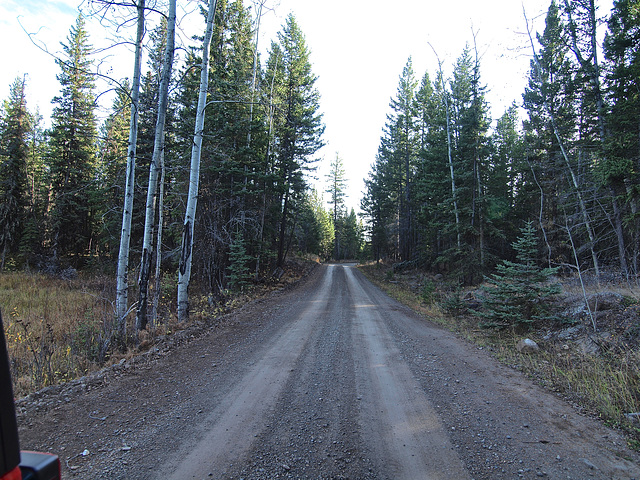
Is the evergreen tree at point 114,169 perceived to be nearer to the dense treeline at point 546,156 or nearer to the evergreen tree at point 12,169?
the evergreen tree at point 12,169

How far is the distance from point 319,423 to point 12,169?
29788 millimetres

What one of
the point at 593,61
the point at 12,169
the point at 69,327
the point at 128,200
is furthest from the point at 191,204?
the point at 12,169

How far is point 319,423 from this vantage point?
358 centimetres

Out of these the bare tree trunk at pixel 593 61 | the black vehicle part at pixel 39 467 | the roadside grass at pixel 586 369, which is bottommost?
the roadside grass at pixel 586 369

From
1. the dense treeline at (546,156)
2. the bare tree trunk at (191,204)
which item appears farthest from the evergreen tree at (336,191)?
the bare tree trunk at (191,204)

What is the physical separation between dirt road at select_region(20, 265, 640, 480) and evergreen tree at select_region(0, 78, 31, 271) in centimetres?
2591

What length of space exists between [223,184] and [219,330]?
9.23 meters

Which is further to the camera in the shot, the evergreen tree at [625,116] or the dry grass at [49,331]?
the evergreen tree at [625,116]

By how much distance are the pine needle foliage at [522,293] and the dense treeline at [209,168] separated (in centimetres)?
987

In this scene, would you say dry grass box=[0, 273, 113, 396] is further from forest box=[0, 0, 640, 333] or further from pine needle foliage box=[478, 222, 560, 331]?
pine needle foliage box=[478, 222, 560, 331]

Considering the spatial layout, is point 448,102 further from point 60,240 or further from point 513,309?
point 60,240

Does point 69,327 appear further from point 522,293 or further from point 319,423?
point 522,293

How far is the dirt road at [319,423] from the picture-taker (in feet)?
9.32

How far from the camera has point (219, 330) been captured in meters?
7.84
